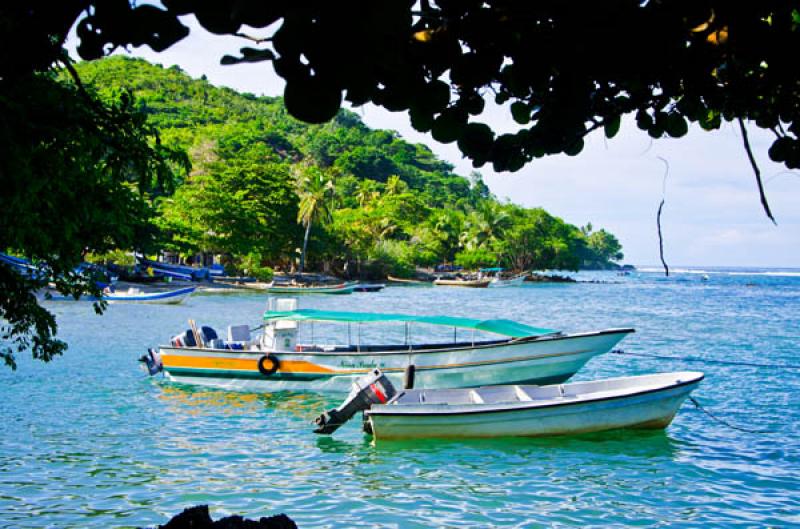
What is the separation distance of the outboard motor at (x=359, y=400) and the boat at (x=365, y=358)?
2864 millimetres

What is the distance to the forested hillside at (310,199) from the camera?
55875 millimetres

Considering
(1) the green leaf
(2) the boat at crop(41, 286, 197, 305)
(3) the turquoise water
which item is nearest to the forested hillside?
(3) the turquoise water

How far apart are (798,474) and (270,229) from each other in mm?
51005

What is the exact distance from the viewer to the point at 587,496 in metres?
9.14

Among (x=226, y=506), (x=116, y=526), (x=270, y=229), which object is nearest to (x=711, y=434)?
(x=226, y=506)

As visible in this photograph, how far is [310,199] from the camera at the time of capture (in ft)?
192

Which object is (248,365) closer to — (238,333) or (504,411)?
(238,333)

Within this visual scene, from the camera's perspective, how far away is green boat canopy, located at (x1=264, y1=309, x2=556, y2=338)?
1505 cm

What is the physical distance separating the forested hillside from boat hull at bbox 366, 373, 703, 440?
486cm

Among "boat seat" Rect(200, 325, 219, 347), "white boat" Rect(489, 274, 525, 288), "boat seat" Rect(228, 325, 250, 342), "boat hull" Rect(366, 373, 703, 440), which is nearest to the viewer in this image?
"boat hull" Rect(366, 373, 703, 440)

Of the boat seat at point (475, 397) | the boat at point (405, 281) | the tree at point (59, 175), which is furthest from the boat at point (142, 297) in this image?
the boat at point (405, 281)

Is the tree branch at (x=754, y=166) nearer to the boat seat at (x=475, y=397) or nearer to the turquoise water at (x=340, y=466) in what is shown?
the turquoise water at (x=340, y=466)

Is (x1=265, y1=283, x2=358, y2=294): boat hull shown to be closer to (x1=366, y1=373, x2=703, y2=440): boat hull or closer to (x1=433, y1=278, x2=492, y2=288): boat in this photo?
(x1=433, y1=278, x2=492, y2=288): boat

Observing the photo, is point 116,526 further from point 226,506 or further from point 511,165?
point 511,165
